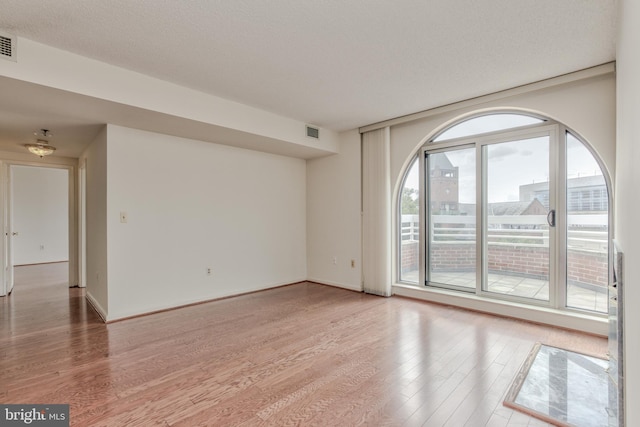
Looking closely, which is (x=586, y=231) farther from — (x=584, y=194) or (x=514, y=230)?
(x=514, y=230)

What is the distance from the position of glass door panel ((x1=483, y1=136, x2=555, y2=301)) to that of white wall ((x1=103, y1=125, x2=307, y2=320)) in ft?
10.1

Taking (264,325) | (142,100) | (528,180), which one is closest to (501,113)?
(528,180)

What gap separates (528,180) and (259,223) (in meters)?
3.74

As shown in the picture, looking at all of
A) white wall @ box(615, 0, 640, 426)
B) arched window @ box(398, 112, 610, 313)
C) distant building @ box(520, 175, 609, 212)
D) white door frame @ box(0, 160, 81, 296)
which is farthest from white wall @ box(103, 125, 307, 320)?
white wall @ box(615, 0, 640, 426)

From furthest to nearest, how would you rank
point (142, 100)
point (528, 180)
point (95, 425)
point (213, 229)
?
point (213, 229) → point (528, 180) → point (142, 100) → point (95, 425)

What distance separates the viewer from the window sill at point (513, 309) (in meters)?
3.11

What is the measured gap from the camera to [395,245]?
4770mm

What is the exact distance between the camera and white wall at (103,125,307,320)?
144 inches

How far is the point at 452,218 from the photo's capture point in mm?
4266

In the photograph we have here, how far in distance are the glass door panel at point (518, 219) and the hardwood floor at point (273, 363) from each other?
1.85ft

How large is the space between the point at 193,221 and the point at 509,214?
408cm

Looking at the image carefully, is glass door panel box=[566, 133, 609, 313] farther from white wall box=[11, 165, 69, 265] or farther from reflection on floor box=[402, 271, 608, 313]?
white wall box=[11, 165, 69, 265]

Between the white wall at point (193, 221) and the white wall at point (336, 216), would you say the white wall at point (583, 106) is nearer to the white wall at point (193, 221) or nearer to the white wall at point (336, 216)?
the white wall at point (336, 216)

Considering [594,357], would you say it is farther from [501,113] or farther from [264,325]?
[264,325]
